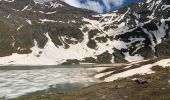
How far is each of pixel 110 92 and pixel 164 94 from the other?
9.99 metres

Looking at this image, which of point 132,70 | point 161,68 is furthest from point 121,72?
point 161,68

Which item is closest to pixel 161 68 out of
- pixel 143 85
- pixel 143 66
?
pixel 143 66

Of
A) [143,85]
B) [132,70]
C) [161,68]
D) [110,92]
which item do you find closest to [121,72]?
[132,70]

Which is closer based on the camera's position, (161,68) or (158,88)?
(158,88)

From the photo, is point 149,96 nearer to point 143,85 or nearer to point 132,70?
point 143,85

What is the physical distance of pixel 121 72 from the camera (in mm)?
106125

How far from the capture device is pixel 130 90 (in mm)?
59625

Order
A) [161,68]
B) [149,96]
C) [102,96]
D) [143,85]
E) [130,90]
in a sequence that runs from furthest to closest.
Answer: [161,68] < [143,85] < [130,90] < [102,96] < [149,96]

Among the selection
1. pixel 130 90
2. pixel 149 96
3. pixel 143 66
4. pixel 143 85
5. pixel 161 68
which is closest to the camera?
pixel 149 96

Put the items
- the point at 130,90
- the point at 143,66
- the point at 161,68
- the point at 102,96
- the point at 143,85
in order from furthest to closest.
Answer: the point at 143,66 → the point at 161,68 → the point at 143,85 → the point at 130,90 → the point at 102,96

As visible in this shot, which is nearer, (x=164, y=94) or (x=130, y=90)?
(x=164, y=94)

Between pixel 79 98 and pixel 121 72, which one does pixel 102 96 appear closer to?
pixel 79 98

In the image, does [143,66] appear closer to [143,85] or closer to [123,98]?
[143,85]

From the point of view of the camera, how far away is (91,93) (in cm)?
6041
